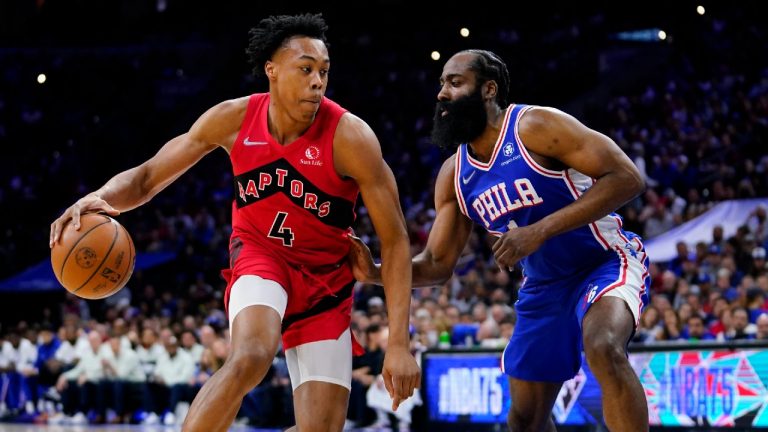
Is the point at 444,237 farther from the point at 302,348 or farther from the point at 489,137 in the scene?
the point at 302,348

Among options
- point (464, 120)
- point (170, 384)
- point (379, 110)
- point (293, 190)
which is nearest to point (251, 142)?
point (293, 190)

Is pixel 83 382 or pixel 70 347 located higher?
pixel 70 347

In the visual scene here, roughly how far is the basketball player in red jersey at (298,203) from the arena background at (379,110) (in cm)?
617

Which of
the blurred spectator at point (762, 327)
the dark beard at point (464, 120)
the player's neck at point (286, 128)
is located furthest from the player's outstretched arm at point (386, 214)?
the blurred spectator at point (762, 327)

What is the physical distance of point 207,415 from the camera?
13.8 ft

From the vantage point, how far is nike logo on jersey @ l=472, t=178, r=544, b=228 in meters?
5.09

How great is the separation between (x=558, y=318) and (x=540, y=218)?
49cm

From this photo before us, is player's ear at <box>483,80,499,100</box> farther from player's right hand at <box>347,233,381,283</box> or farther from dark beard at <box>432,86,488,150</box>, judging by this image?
player's right hand at <box>347,233,381,283</box>

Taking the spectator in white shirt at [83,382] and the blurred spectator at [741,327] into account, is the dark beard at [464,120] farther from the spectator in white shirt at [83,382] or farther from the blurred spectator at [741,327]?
the spectator in white shirt at [83,382]

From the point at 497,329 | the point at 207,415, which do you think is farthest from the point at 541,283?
the point at 497,329

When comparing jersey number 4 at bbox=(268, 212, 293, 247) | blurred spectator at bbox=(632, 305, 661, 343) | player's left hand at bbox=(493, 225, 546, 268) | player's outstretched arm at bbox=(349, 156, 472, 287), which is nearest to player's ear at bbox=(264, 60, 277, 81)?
jersey number 4 at bbox=(268, 212, 293, 247)

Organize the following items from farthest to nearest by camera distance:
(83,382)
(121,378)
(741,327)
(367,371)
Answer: (83,382), (121,378), (367,371), (741,327)

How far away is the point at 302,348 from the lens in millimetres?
4781

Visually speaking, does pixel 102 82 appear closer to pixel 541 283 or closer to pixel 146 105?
pixel 146 105
